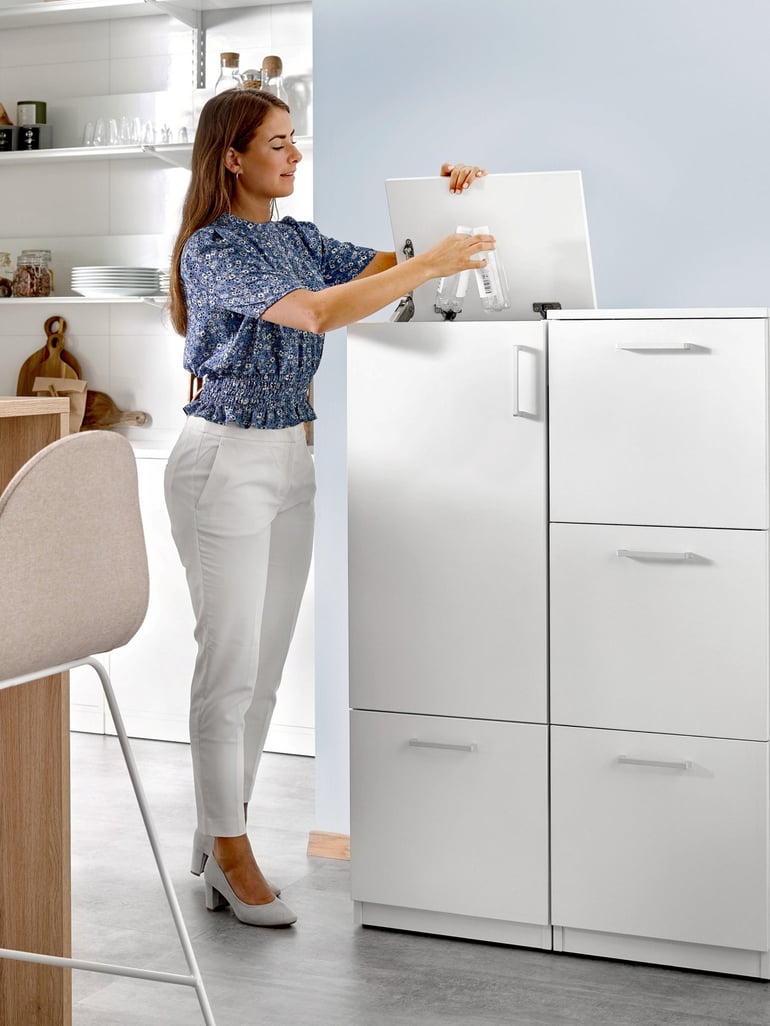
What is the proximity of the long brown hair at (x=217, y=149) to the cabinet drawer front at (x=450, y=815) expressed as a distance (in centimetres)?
99

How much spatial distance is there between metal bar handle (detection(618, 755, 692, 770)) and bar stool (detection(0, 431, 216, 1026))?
89 cm

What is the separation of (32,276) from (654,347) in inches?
96.6

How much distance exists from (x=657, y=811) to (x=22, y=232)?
2.93 m

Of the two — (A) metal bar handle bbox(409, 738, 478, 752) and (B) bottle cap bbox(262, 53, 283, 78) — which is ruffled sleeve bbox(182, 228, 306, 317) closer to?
(A) metal bar handle bbox(409, 738, 478, 752)

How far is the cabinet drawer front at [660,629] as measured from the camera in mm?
2104

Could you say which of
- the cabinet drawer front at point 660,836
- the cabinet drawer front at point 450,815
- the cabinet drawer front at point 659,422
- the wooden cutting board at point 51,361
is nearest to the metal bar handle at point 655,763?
the cabinet drawer front at point 660,836

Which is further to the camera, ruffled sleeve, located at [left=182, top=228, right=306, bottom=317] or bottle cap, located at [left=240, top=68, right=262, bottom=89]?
bottle cap, located at [left=240, top=68, right=262, bottom=89]

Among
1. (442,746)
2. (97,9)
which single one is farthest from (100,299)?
(442,746)

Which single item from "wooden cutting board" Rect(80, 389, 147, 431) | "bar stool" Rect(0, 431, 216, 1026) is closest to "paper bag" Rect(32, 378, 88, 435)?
"wooden cutting board" Rect(80, 389, 147, 431)

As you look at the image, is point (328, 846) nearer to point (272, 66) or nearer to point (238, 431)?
point (238, 431)

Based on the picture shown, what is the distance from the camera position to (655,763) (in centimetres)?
215

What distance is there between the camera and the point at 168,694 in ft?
12.3

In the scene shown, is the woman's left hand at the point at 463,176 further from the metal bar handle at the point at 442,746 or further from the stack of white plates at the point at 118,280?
the stack of white plates at the point at 118,280

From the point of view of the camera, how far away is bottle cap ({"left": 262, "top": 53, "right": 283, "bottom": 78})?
11.4 ft
